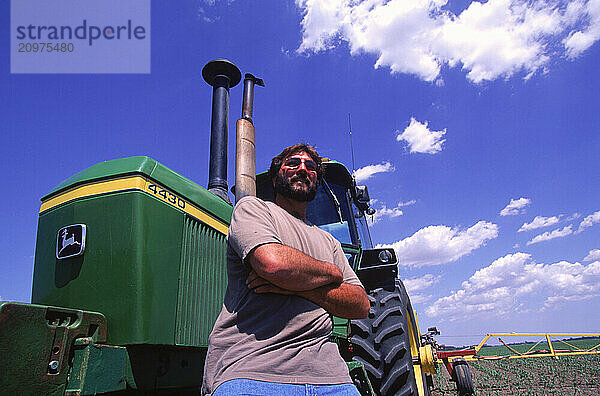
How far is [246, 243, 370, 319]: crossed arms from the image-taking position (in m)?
1.32

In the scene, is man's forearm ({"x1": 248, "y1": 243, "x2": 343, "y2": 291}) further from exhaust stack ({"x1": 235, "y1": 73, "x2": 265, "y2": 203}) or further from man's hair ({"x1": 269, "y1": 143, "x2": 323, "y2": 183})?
exhaust stack ({"x1": 235, "y1": 73, "x2": 265, "y2": 203})

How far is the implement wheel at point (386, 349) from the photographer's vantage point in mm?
3826

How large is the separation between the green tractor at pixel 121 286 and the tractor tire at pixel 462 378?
6.25m

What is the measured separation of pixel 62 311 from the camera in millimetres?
1772

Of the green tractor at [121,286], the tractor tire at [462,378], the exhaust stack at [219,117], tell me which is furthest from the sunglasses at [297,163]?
the tractor tire at [462,378]

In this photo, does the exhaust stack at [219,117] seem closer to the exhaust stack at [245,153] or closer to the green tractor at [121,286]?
the exhaust stack at [245,153]

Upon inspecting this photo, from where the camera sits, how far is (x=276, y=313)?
1341 mm

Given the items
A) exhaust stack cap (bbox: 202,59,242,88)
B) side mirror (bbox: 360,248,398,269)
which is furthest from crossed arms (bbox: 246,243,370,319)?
side mirror (bbox: 360,248,398,269)

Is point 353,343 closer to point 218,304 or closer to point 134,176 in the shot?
point 218,304

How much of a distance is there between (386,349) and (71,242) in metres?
2.76

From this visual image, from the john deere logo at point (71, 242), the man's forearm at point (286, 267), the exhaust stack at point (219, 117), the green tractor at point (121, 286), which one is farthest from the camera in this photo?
the exhaust stack at point (219, 117)

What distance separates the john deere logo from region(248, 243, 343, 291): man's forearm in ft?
4.50

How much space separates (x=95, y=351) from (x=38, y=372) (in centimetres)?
27

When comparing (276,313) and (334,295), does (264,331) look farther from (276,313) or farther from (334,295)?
(334,295)
